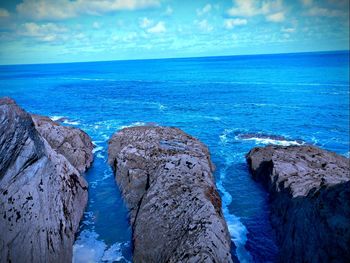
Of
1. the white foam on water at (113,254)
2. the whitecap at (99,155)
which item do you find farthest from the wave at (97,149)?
the white foam on water at (113,254)

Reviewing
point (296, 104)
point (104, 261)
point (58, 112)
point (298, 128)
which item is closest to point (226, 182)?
point (104, 261)

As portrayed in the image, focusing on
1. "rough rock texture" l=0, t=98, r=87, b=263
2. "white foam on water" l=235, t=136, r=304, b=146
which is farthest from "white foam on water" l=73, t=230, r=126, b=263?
"white foam on water" l=235, t=136, r=304, b=146

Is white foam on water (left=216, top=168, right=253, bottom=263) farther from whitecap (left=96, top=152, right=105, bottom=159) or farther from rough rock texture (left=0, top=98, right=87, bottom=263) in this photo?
whitecap (left=96, top=152, right=105, bottom=159)

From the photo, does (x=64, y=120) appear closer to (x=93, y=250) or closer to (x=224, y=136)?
(x=224, y=136)

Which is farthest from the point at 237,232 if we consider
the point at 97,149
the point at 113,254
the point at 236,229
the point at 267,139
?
the point at 97,149

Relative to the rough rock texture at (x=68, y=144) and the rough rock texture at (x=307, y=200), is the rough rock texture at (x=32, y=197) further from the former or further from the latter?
the rough rock texture at (x=307, y=200)
